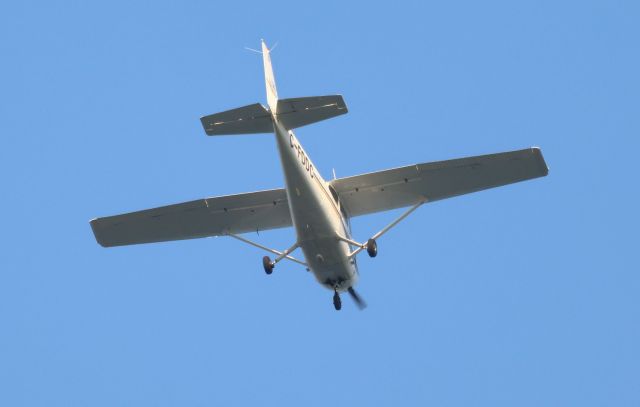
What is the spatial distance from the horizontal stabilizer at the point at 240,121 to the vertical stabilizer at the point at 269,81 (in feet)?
1.00

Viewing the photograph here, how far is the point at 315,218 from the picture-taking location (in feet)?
95.8

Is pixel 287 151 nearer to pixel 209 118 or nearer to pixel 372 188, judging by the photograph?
pixel 209 118

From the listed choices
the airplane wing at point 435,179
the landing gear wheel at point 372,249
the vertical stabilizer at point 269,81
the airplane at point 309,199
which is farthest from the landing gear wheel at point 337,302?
the vertical stabilizer at point 269,81

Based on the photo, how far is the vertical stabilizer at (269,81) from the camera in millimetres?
29094

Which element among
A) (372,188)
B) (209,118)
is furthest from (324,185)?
(209,118)

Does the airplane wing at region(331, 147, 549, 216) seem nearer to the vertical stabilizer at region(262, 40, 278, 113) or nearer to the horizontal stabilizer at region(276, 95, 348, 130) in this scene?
the vertical stabilizer at region(262, 40, 278, 113)

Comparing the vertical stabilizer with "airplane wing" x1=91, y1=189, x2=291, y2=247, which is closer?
the vertical stabilizer

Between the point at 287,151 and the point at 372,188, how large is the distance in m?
3.68

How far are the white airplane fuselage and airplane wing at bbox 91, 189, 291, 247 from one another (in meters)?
1.71

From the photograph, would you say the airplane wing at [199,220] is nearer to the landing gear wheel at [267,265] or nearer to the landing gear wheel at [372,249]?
the landing gear wheel at [267,265]

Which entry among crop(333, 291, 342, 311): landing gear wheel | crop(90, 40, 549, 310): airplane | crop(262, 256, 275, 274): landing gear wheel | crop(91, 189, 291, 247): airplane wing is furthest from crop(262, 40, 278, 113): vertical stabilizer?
crop(333, 291, 342, 311): landing gear wheel

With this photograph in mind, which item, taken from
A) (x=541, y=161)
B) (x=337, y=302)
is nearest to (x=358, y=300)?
(x=337, y=302)

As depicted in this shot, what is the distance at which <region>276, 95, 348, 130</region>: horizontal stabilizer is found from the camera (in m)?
27.8

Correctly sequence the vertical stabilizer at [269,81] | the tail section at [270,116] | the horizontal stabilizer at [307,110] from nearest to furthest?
the horizontal stabilizer at [307,110]
the tail section at [270,116]
the vertical stabilizer at [269,81]
